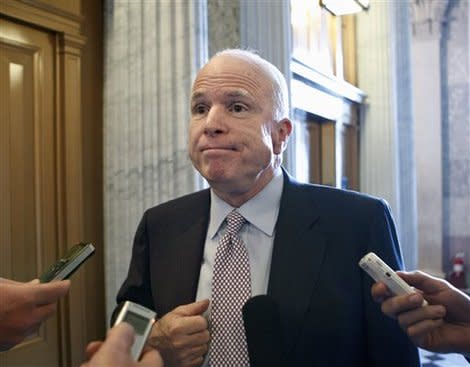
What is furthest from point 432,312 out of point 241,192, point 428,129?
point 428,129

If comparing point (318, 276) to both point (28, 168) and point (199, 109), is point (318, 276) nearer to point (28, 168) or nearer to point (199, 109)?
point (199, 109)

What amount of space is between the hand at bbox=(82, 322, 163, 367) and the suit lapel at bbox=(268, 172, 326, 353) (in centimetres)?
76

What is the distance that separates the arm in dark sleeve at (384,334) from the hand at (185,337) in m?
0.53

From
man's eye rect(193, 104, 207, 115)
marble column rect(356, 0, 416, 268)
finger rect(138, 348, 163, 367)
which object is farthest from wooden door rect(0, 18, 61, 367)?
marble column rect(356, 0, 416, 268)

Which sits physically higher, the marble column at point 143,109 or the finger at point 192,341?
the marble column at point 143,109

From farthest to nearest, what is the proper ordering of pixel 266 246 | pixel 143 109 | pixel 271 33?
pixel 271 33 → pixel 143 109 → pixel 266 246

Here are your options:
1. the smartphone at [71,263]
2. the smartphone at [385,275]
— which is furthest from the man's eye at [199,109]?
the smartphone at [385,275]

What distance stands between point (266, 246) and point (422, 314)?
568 millimetres

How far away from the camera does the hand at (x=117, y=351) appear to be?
0.78 metres

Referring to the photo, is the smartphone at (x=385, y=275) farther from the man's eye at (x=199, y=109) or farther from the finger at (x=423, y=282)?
the man's eye at (x=199, y=109)

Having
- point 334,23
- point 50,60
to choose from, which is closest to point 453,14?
point 334,23

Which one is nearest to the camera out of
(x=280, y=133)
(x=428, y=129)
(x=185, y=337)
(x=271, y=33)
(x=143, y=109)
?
(x=185, y=337)

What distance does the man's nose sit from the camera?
1.64m

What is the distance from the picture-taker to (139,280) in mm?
1839
